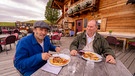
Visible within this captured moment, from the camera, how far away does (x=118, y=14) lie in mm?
5598

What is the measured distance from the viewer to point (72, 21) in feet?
36.6

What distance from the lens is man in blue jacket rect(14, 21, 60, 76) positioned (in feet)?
3.05

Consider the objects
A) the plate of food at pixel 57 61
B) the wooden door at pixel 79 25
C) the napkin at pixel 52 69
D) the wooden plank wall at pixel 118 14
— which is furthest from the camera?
the wooden door at pixel 79 25

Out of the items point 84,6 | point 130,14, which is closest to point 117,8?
point 130,14

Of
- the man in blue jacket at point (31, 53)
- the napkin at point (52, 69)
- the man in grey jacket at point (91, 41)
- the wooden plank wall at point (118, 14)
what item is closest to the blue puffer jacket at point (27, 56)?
the man in blue jacket at point (31, 53)

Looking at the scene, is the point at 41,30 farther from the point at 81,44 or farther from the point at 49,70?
the point at 81,44

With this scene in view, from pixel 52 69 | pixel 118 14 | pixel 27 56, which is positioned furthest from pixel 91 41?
pixel 118 14

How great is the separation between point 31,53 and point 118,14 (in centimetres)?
634

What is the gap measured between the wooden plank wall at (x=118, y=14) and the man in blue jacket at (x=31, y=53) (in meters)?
5.72

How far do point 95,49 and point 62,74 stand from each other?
1.11 meters

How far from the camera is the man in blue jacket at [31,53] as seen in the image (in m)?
0.93

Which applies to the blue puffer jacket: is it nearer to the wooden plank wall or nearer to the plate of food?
the plate of food

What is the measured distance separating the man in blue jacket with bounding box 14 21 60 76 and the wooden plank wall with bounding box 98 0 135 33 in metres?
5.72

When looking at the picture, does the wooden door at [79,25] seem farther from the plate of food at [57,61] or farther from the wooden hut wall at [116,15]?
the plate of food at [57,61]
